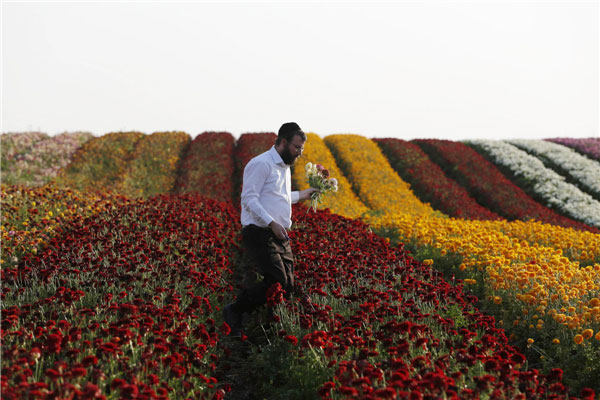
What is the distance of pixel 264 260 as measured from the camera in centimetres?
612

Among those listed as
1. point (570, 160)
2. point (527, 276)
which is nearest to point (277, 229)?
point (527, 276)

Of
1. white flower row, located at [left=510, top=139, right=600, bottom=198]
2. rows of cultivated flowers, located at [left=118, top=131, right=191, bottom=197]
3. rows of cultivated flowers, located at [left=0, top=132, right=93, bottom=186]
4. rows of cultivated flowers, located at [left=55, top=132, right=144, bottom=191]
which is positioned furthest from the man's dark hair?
white flower row, located at [left=510, top=139, right=600, bottom=198]

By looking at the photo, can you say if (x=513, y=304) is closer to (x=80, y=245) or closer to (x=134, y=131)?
(x=80, y=245)

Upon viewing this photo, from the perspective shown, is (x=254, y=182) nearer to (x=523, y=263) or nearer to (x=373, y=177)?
(x=523, y=263)

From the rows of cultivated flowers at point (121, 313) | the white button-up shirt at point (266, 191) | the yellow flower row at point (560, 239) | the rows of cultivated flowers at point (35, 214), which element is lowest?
the yellow flower row at point (560, 239)

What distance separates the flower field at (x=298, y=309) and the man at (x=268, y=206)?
36 cm

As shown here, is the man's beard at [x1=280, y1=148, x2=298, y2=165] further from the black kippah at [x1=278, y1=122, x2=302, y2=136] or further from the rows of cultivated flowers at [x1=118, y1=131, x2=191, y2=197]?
the rows of cultivated flowers at [x1=118, y1=131, x2=191, y2=197]

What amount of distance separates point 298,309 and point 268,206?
4.38 ft

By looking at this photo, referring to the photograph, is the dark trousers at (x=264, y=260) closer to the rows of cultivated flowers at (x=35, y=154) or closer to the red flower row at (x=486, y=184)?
the red flower row at (x=486, y=184)

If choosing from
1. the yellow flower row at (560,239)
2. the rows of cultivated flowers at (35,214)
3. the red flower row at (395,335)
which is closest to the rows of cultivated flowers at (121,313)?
the rows of cultivated flowers at (35,214)

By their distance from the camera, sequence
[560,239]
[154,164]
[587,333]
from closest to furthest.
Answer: [587,333] < [560,239] < [154,164]

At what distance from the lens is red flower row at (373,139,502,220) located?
17647mm

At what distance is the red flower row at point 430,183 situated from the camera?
57.9ft

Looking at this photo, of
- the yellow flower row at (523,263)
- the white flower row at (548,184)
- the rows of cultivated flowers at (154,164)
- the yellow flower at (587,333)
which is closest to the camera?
the yellow flower at (587,333)
